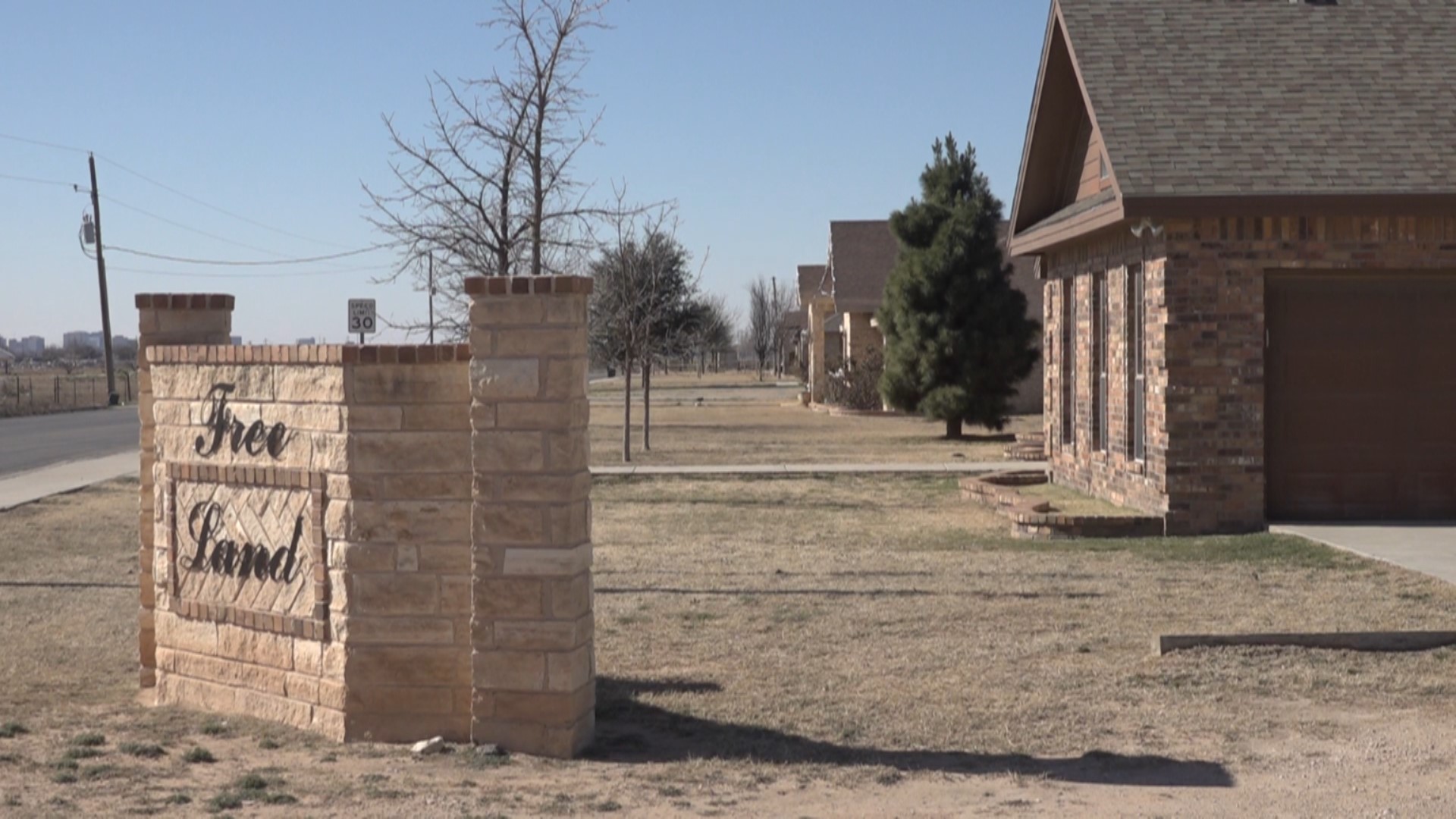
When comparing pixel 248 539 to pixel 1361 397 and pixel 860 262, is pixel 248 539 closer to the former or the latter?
pixel 1361 397

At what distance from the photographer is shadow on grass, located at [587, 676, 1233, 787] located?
7234 millimetres

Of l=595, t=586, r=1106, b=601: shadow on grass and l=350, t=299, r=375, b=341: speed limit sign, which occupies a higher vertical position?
l=350, t=299, r=375, b=341: speed limit sign

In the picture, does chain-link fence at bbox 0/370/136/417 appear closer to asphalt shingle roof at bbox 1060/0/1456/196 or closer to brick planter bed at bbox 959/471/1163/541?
brick planter bed at bbox 959/471/1163/541

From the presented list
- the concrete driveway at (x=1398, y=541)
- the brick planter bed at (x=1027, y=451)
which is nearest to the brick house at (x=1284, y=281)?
the concrete driveway at (x=1398, y=541)

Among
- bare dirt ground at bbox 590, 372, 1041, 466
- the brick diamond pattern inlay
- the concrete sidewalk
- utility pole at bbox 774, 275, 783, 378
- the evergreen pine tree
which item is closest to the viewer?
the brick diamond pattern inlay

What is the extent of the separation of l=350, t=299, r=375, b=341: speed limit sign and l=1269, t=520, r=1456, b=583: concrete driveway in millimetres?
14979

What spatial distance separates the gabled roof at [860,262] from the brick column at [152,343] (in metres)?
38.1

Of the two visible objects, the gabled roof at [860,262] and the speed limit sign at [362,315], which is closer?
the speed limit sign at [362,315]

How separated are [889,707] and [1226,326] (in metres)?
7.72

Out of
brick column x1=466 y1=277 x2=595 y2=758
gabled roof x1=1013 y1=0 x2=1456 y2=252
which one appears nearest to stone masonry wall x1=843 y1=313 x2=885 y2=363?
gabled roof x1=1013 y1=0 x2=1456 y2=252

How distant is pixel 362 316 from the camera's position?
25156mm

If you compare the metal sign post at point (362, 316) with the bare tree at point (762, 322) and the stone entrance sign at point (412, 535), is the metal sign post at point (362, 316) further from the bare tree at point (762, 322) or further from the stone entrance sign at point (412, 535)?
the bare tree at point (762, 322)

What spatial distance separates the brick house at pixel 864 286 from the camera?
4519cm

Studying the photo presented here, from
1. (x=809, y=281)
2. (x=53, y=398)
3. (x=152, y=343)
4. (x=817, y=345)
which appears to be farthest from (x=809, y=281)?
(x=152, y=343)
